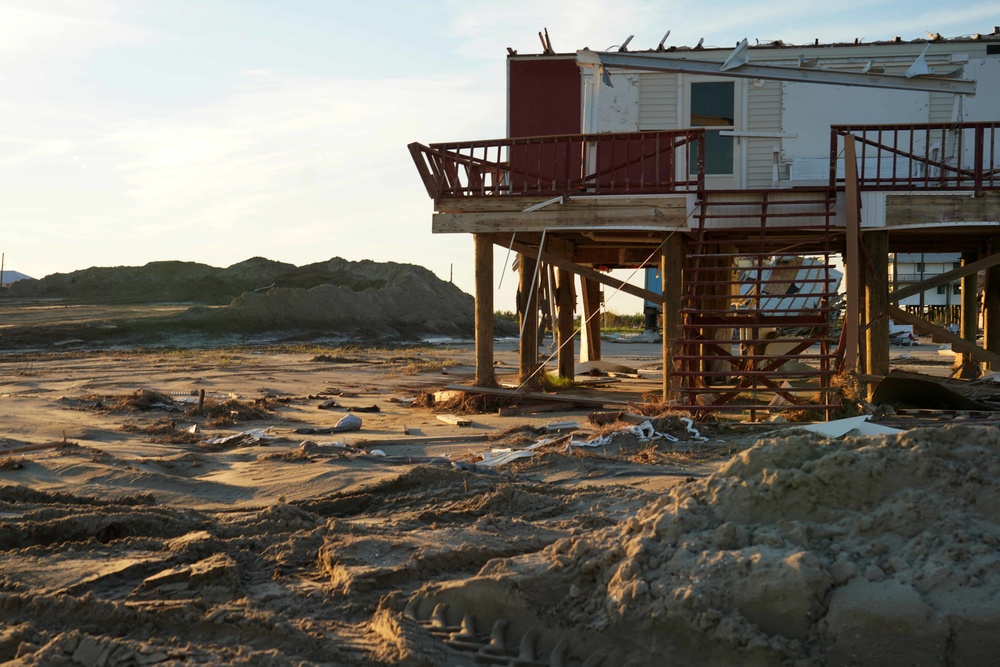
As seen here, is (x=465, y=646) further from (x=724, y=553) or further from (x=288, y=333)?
(x=288, y=333)

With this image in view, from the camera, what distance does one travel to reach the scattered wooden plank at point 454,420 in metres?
13.0

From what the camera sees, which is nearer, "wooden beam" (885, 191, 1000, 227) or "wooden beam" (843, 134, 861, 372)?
"wooden beam" (843, 134, 861, 372)

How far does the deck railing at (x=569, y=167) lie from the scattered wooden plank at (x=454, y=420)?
138 inches

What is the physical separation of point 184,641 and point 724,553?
2630mm

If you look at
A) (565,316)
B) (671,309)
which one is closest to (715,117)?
(671,309)

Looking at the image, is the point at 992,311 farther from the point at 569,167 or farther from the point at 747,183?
the point at 569,167

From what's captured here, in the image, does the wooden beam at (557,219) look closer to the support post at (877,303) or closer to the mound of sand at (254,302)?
the support post at (877,303)

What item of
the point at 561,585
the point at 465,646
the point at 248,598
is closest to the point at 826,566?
the point at 561,585

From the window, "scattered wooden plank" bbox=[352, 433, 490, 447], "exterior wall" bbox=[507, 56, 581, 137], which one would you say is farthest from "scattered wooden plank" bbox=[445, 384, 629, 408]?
"exterior wall" bbox=[507, 56, 581, 137]

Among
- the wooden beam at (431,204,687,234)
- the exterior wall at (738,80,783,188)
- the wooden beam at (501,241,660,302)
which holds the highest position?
the exterior wall at (738,80,783,188)

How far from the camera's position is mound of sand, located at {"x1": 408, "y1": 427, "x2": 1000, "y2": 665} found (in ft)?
15.3

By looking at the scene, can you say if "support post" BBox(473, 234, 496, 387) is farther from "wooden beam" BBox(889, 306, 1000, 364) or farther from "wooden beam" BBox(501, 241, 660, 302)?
"wooden beam" BBox(889, 306, 1000, 364)

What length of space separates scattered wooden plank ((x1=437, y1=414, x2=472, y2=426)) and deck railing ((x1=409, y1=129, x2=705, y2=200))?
3.51 metres

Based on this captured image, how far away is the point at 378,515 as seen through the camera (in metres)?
7.48
